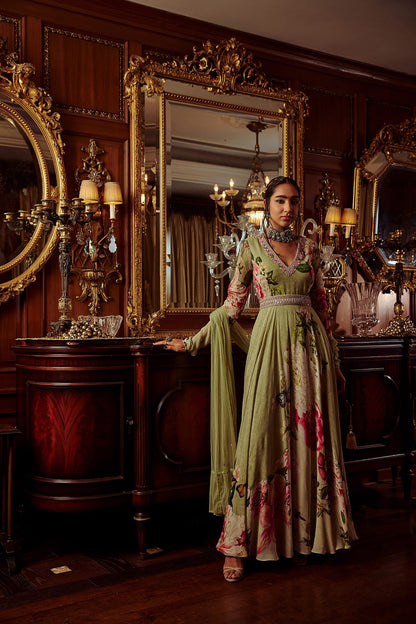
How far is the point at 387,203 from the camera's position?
4902mm

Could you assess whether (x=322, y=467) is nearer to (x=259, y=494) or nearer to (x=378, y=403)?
(x=259, y=494)

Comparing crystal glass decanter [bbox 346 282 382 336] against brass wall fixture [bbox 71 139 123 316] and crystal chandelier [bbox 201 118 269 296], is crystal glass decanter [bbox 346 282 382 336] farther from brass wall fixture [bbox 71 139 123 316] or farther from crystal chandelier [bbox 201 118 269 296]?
brass wall fixture [bbox 71 139 123 316]

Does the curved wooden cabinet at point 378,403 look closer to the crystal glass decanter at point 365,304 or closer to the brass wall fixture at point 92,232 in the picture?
the crystal glass decanter at point 365,304

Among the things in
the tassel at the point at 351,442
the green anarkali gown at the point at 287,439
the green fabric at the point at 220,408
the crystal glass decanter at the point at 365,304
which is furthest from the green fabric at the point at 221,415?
the crystal glass decanter at the point at 365,304

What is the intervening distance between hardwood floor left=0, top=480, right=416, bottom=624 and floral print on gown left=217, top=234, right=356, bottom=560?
0.14 m

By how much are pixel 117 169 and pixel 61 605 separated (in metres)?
2.38

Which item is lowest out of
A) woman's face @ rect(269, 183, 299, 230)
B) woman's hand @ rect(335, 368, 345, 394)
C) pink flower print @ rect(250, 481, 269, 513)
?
pink flower print @ rect(250, 481, 269, 513)


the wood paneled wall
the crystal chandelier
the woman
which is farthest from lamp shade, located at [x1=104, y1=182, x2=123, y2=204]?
the woman

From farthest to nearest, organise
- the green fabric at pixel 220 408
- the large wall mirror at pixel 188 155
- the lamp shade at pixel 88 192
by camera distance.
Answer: the large wall mirror at pixel 188 155 → the lamp shade at pixel 88 192 → the green fabric at pixel 220 408

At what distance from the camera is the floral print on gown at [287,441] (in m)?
2.75

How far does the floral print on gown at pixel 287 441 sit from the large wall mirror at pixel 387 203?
6.59 feet

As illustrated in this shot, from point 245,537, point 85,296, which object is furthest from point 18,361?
point 245,537

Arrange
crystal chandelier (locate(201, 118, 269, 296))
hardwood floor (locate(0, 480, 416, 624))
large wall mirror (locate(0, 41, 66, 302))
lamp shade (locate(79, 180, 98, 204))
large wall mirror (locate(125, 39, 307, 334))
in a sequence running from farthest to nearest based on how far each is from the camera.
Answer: crystal chandelier (locate(201, 118, 269, 296)) → large wall mirror (locate(125, 39, 307, 334)) → lamp shade (locate(79, 180, 98, 204)) → large wall mirror (locate(0, 41, 66, 302)) → hardwood floor (locate(0, 480, 416, 624))

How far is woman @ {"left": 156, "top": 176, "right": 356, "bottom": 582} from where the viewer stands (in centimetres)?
275
